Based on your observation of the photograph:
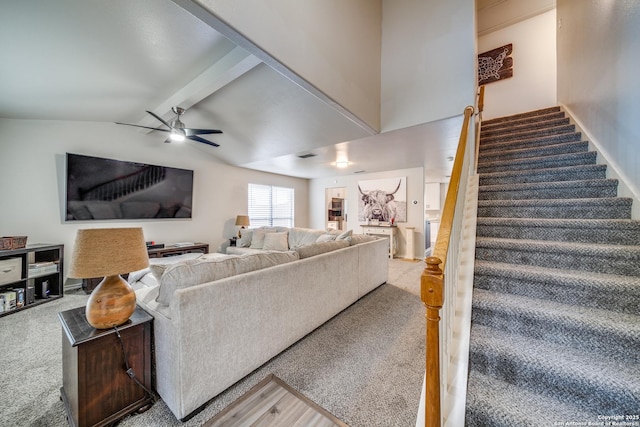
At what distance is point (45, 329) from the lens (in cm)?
234

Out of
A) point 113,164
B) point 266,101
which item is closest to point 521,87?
point 266,101

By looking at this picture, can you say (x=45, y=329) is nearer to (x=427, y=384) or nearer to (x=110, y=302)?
(x=110, y=302)

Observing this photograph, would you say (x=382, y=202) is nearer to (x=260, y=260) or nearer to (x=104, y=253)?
(x=260, y=260)

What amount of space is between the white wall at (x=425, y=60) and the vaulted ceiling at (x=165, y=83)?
0.26m

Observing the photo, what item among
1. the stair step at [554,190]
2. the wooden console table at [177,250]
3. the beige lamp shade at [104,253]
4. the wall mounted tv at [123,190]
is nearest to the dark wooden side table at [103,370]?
the beige lamp shade at [104,253]

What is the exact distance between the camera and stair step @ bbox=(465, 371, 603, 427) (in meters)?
0.98

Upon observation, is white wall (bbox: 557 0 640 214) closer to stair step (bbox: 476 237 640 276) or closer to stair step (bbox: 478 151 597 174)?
stair step (bbox: 478 151 597 174)

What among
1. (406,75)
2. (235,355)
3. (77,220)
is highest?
(406,75)

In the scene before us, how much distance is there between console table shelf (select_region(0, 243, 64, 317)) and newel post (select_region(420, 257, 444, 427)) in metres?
4.39

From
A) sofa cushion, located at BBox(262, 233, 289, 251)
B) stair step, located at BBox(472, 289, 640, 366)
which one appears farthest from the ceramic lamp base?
sofa cushion, located at BBox(262, 233, 289, 251)

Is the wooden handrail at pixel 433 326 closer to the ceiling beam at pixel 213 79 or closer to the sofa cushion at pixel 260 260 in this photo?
the sofa cushion at pixel 260 260

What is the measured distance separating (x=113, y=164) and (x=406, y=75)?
4789 millimetres

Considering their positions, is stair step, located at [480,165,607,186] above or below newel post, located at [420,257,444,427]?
above

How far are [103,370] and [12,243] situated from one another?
291cm
